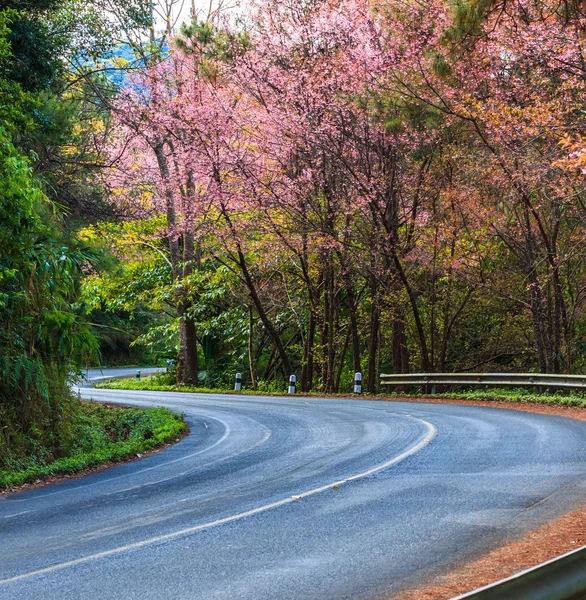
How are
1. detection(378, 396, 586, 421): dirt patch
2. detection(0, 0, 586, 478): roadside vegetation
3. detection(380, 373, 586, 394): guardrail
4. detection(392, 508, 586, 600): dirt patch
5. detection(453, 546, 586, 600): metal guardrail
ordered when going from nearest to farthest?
detection(453, 546, 586, 600): metal guardrail < detection(392, 508, 586, 600): dirt patch < detection(0, 0, 586, 478): roadside vegetation < detection(378, 396, 586, 421): dirt patch < detection(380, 373, 586, 394): guardrail

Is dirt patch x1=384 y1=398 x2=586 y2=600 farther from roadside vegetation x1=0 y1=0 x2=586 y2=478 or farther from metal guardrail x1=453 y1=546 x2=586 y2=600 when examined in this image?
roadside vegetation x1=0 y1=0 x2=586 y2=478

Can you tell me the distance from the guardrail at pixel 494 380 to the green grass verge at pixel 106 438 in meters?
9.54

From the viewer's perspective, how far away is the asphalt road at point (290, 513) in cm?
573

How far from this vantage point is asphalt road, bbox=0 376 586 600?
226 inches

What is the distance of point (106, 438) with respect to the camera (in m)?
14.4

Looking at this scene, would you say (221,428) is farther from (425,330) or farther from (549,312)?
(425,330)

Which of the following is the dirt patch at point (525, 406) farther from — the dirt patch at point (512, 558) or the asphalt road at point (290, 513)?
the dirt patch at point (512, 558)

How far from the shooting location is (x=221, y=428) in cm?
1648

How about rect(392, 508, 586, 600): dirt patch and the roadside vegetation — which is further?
the roadside vegetation

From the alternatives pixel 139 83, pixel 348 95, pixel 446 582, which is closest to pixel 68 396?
pixel 446 582

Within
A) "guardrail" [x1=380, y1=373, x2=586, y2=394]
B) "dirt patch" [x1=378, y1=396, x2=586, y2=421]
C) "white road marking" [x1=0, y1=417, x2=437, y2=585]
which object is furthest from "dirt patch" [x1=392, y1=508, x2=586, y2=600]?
"guardrail" [x1=380, y1=373, x2=586, y2=394]

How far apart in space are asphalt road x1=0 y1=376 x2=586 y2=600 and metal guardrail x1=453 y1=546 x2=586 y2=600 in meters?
2.42

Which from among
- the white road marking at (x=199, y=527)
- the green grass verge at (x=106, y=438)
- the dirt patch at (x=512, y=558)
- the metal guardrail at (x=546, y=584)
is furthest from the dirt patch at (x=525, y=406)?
the metal guardrail at (x=546, y=584)

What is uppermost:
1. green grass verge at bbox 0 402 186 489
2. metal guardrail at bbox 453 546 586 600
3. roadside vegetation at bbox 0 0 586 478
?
roadside vegetation at bbox 0 0 586 478
